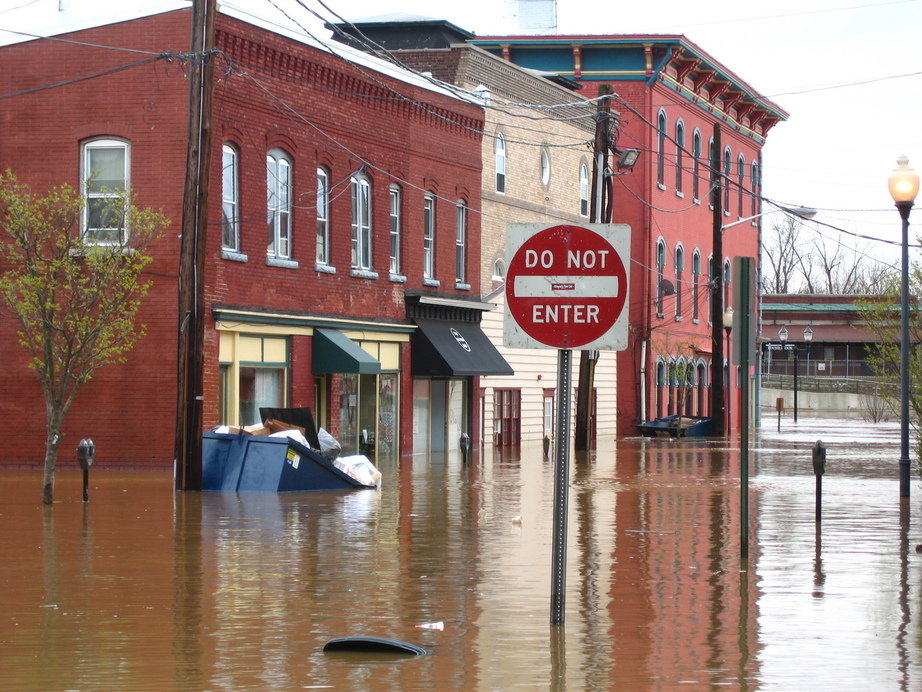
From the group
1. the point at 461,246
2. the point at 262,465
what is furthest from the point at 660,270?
the point at 262,465

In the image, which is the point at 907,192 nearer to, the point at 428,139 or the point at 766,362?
the point at 428,139

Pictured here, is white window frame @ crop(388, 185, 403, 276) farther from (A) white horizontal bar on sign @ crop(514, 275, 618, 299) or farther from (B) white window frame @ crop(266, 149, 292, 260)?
(A) white horizontal bar on sign @ crop(514, 275, 618, 299)

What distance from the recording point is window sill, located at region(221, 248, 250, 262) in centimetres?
2922

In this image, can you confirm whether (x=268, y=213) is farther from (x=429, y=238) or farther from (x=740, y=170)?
(x=740, y=170)

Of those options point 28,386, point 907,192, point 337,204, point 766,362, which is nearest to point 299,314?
point 337,204

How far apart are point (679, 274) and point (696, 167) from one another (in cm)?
434

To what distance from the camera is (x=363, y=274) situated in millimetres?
34719

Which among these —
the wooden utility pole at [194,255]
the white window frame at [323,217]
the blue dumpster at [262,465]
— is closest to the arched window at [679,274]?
the white window frame at [323,217]

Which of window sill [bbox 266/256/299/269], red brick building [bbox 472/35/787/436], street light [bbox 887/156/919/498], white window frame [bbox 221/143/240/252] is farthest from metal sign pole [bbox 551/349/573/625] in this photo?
red brick building [bbox 472/35/787/436]

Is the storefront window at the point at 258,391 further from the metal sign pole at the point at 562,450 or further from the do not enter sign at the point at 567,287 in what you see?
the do not enter sign at the point at 567,287

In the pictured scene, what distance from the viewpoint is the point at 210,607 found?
37.8 feet

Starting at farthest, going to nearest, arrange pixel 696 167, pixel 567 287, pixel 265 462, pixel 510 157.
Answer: pixel 696 167
pixel 510 157
pixel 265 462
pixel 567 287

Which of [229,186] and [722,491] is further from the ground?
[229,186]

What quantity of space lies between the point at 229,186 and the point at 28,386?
5.34 metres
